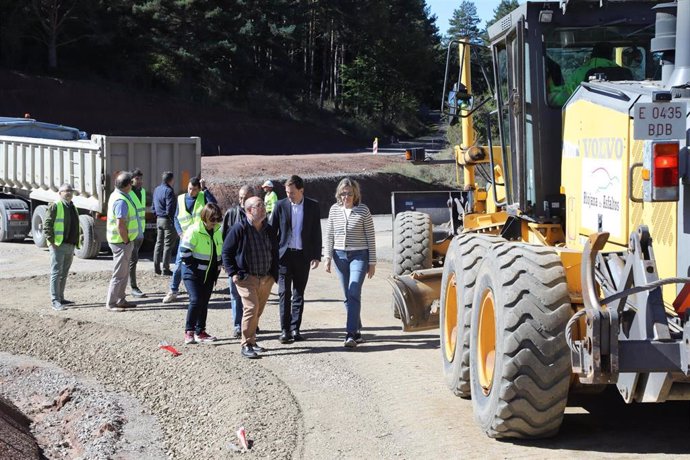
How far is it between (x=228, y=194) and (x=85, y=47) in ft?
99.2

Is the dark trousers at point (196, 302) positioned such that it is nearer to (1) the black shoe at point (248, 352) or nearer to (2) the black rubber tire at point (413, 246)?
(1) the black shoe at point (248, 352)

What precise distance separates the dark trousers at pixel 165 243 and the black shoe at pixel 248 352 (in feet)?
18.0

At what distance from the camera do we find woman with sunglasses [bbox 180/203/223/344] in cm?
1055

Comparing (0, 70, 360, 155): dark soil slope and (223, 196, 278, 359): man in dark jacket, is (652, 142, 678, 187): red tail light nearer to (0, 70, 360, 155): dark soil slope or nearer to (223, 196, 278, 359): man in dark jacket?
(223, 196, 278, 359): man in dark jacket

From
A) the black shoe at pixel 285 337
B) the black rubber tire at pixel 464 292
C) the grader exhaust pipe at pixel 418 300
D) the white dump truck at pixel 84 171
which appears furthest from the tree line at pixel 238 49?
the black rubber tire at pixel 464 292

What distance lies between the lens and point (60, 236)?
495 inches

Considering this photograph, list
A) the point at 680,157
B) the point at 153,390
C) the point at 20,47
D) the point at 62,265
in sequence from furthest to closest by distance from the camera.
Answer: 1. the point at 20,47
2. the point at 62,265
3. the point at 153,390
4. the point at 680,157

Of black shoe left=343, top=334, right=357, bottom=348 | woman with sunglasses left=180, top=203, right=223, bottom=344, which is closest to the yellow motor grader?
black shoe left=343, top=334, right=357, bottom=348

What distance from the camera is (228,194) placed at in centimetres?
2933

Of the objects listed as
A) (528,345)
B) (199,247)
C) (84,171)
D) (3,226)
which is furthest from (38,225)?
(528,345)

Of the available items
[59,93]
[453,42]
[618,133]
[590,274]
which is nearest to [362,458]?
[590,274]

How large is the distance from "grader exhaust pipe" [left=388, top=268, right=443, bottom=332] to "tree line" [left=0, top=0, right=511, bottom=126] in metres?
38.9

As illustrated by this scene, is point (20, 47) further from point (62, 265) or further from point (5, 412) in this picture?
point (5, 412)

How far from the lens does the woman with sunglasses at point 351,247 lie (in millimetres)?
10148
